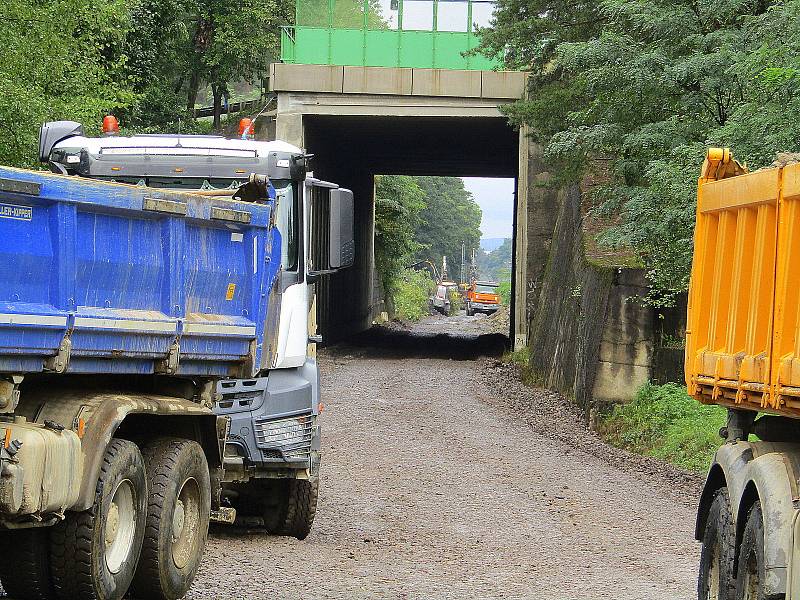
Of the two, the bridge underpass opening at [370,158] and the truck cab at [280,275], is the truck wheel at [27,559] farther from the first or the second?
the bridge underpass opening at [370,158]

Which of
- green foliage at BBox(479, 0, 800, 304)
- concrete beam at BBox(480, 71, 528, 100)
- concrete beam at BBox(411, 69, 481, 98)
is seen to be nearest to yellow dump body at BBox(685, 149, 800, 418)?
green foliage at BBox(479, 0, 800, 304)

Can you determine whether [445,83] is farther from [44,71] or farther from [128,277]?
[128,277]

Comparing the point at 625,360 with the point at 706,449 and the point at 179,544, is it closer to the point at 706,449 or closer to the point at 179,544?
the point at 706,449

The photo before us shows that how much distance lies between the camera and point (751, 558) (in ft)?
22.8

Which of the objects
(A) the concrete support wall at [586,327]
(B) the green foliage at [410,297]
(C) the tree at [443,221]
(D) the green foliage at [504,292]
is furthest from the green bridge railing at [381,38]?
(C) the tree at [443,221]

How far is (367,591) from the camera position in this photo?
9.96 m

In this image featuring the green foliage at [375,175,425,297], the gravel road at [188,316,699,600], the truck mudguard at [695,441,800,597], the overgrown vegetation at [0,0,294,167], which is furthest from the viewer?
the green foliage at [375,175,425,297]

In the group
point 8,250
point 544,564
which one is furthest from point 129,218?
point 544,564

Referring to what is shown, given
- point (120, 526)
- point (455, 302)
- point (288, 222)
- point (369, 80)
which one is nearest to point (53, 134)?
point (288, 222)

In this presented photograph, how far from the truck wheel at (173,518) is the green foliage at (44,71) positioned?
13527mm

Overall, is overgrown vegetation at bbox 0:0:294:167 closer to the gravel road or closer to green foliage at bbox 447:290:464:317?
the gravel road

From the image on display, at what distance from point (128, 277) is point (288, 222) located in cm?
400

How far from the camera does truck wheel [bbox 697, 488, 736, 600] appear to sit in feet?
24.1

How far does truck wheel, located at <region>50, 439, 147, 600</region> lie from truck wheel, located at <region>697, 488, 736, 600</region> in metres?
3.39
